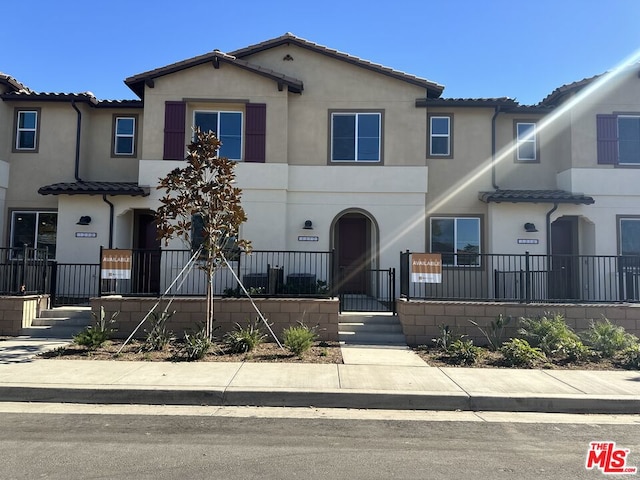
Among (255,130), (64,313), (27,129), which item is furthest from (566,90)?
(27,129)

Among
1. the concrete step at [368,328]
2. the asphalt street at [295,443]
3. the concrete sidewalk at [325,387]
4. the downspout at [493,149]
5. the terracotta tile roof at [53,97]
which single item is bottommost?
the asphalt street at [295,443]

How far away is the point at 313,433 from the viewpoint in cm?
554

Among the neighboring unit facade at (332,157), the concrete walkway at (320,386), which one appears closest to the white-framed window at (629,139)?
the neighboring unit facade at (332,157)

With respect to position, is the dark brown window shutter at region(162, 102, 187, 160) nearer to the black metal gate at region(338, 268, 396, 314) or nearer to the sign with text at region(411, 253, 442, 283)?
the black metal gate at region(338, 268, 396, 314)

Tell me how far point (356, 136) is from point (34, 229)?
406 inches

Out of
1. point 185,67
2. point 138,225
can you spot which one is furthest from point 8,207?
point 185,67

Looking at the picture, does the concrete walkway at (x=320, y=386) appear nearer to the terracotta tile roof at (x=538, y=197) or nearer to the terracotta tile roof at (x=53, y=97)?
the terracotta tile roof at (x=538, y=197)

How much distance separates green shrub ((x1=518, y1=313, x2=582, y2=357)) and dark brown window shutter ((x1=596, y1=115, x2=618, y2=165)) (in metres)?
6.89

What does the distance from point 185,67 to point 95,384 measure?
33.1ft

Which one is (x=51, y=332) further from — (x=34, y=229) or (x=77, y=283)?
(x=34, y=229)

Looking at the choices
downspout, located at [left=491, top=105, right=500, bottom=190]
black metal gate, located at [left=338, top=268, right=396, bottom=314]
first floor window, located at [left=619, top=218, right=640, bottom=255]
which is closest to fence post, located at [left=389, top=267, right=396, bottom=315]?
black metal gate, located at [left=338, top=268, right=396, bottom=314]

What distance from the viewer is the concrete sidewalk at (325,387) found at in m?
6.61

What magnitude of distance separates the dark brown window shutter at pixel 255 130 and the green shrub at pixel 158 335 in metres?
5.56

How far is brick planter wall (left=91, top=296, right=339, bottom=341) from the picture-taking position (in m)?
10.5
